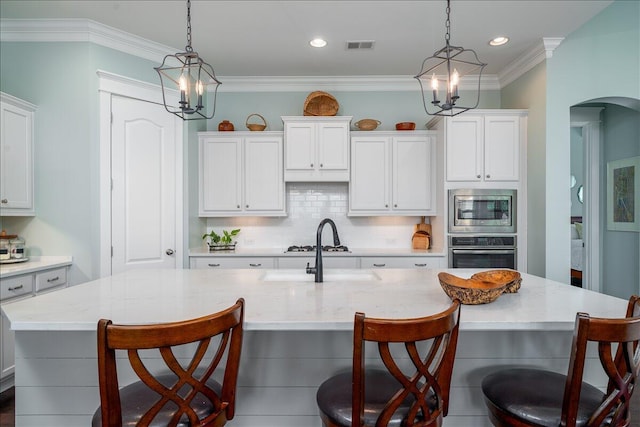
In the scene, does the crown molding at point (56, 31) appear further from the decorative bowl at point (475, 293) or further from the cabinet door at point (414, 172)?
the decorative bowl at point (475, 293)

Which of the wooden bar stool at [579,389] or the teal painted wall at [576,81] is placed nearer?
the wooden bar stool at [579,389]

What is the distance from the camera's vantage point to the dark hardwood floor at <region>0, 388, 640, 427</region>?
2203mm

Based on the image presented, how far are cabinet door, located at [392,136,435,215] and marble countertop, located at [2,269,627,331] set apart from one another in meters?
1.96

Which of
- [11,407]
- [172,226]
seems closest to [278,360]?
[11,407]

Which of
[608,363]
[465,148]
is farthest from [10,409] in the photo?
[465,148]

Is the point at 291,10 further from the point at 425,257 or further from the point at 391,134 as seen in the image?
the point at 425,257

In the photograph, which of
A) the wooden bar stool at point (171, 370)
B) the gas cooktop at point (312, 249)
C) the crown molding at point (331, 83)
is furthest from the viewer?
the crown molding at point (331, 83)

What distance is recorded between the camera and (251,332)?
159 centimetres

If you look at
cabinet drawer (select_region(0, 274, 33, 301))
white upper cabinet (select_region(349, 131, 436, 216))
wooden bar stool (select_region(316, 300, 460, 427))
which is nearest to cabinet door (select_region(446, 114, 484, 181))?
white upper cabinet (select_region(349, 131, 436, 216))

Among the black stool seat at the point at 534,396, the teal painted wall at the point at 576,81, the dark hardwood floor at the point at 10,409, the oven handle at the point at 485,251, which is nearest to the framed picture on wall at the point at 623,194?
the teal painted wall at the point at 576,81

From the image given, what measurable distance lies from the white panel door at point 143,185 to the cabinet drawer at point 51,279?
0.38m

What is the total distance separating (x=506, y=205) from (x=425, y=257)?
0.98 meters

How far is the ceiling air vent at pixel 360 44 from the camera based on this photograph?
11.0 ft

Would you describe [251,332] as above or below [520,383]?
above
